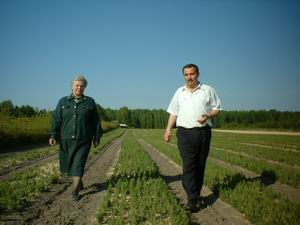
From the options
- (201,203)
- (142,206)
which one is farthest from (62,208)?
(201,203)

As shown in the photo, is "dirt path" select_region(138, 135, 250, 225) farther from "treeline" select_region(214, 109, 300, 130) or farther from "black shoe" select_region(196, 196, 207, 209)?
"treeline" select_region(214, 109, 300, 130)

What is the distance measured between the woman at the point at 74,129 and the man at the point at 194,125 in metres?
2.28

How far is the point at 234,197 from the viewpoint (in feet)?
22.0

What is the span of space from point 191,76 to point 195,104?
0.54 metres

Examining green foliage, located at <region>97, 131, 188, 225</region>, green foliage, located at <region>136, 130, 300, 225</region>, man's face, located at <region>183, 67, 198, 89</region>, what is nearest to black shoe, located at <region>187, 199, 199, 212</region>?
green foliage, located at <region>97, 131, 188, 225</region>

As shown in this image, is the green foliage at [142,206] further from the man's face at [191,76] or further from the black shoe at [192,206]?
the man's face at [191,76]

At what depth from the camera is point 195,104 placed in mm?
6391

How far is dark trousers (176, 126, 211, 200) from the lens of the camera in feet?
20.9

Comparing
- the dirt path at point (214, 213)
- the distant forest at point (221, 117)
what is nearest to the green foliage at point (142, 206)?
the dirt path at point (214, 213)

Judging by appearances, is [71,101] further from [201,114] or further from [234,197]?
[234,197]

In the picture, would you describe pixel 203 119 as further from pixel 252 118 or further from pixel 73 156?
pixel 252 118

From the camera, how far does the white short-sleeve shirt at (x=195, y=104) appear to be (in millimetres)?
6379

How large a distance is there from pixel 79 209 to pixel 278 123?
90.3 m

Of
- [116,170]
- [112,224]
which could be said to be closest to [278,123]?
[116,170]
